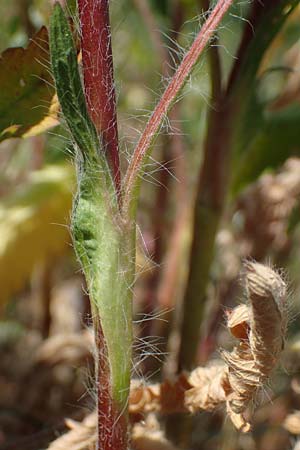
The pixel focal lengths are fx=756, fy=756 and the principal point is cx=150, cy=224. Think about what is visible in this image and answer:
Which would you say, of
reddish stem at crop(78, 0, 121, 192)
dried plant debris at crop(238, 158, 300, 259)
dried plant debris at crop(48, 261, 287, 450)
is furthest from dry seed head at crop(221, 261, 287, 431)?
dried plant debris at crop(238, 158, 300, 259)

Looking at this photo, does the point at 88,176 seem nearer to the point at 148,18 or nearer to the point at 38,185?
the point at 38,185

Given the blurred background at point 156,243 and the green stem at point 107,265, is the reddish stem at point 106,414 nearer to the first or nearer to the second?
the green stem at point 107,265

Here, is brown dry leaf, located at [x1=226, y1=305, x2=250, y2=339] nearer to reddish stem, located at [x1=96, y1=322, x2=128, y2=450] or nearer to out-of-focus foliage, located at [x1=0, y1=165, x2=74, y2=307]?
reddish stem, located at [x1=96, y1=322, x2=128, y2=450]

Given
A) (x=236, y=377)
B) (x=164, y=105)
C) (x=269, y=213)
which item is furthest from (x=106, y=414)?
(x=269, y=213)

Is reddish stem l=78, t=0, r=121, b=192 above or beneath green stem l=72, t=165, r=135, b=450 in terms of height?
above

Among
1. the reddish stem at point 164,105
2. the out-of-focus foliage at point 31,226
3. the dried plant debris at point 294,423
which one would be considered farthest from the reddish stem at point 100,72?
the out-of-focus foliage at point 31,226

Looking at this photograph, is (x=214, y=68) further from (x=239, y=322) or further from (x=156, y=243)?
(x=156, y=243)

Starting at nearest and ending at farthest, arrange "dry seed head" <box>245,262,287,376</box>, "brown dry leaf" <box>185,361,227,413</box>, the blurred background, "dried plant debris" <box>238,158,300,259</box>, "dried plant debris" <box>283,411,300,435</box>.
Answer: "dry seed head" <box>245,262,287,376</box>
"brown dry leaf" <box>185,361,227,413</box>
"dried plant debris" <box>283,411,300,435</box>
the blurred background
"dried plant debris" <box>238,158,300,259</box>

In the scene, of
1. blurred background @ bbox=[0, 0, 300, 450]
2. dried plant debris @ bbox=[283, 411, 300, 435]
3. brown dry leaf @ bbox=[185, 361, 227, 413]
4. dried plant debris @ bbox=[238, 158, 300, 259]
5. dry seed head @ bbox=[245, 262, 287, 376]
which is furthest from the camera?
dried plant debris @ bbox=[238, 158, 300, 259]
